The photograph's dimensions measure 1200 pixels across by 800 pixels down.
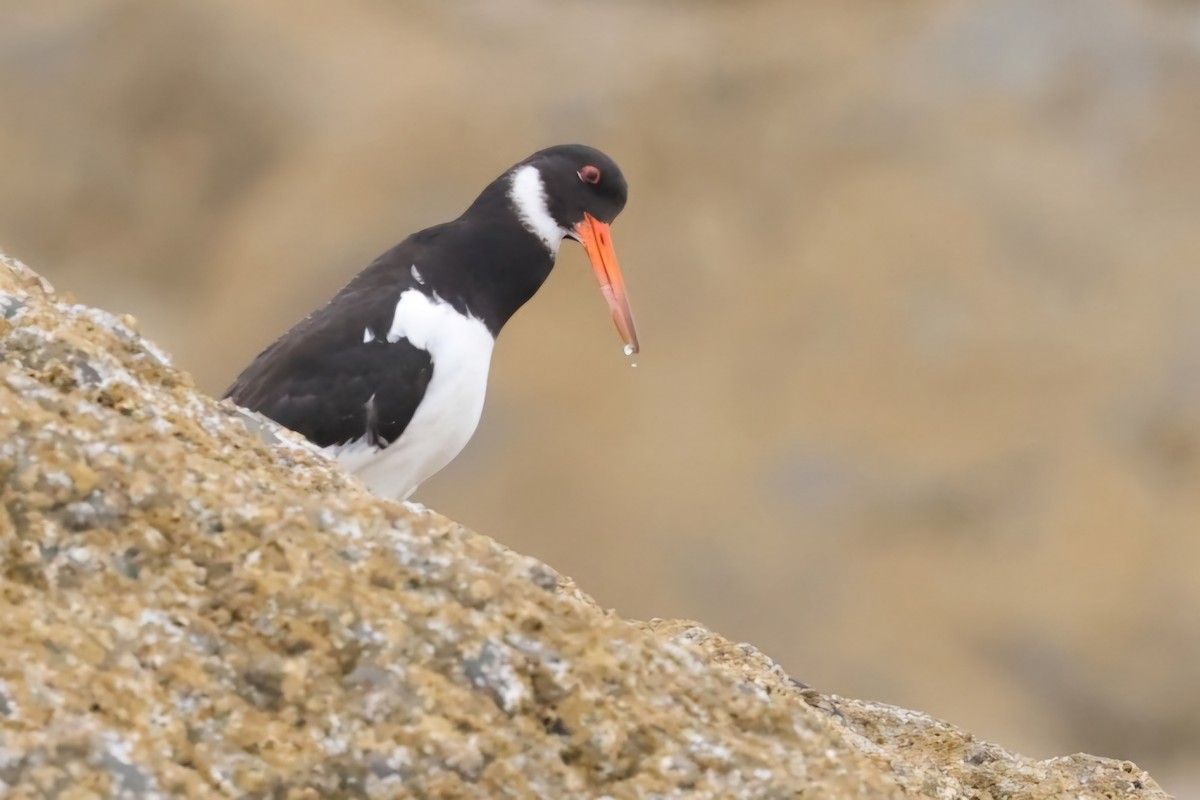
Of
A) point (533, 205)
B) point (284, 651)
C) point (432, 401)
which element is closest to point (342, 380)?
point (432, 401)

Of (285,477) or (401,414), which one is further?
(401,414)

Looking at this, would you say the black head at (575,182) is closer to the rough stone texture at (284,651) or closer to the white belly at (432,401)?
the white belly at (432,401)

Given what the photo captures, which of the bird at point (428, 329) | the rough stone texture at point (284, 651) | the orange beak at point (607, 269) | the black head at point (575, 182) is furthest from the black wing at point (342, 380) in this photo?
the rough stone texture at point (284, 651)

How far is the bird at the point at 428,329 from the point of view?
3482 mm

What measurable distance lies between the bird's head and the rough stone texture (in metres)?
2.55

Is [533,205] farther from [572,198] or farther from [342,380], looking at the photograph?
[342,380]

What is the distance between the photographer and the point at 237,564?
1.38 m

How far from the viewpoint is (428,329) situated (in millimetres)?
3621

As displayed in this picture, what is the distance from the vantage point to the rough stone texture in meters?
1.22

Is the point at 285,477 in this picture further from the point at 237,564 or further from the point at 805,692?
the point at 805,692

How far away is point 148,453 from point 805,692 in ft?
4.81

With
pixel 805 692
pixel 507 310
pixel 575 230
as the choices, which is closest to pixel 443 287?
pixel 507 310

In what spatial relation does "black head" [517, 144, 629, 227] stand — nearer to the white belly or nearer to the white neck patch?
the white neck patch

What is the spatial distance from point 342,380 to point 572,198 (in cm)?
101
